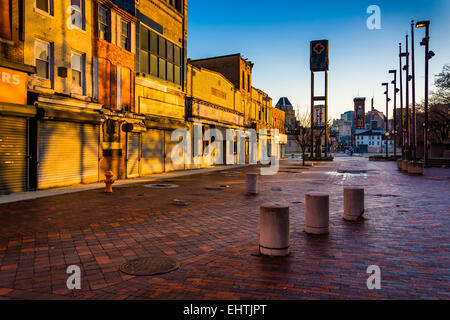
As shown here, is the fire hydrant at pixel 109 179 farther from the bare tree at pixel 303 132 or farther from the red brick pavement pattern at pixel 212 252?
the bare tree at pixel 303 132

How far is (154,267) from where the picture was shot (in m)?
4.46

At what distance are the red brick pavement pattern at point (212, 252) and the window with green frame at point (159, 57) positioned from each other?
517 inches

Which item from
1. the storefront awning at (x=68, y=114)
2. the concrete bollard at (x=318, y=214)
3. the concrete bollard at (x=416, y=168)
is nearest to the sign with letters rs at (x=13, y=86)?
the storefront awning at (x=68, y=114)

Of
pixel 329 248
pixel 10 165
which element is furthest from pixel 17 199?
pixel 329 248

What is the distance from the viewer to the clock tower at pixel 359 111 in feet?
444

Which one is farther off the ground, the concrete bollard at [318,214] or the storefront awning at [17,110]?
the storefront awning at [17,110]

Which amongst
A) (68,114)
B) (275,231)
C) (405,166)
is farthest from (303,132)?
(275,231)

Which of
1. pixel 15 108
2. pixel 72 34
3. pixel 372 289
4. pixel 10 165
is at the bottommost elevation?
pixel 372 289

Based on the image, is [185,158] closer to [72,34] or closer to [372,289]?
[72,34]

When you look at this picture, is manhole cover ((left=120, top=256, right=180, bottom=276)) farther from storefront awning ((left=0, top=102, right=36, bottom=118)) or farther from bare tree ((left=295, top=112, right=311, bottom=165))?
bare tree ((left=295, top=112, right=311, bottom=165))

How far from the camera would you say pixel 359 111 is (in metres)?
142

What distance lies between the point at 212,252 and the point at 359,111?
152 meters

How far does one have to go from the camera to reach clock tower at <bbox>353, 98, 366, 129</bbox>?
135m

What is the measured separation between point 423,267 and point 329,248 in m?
1.36
